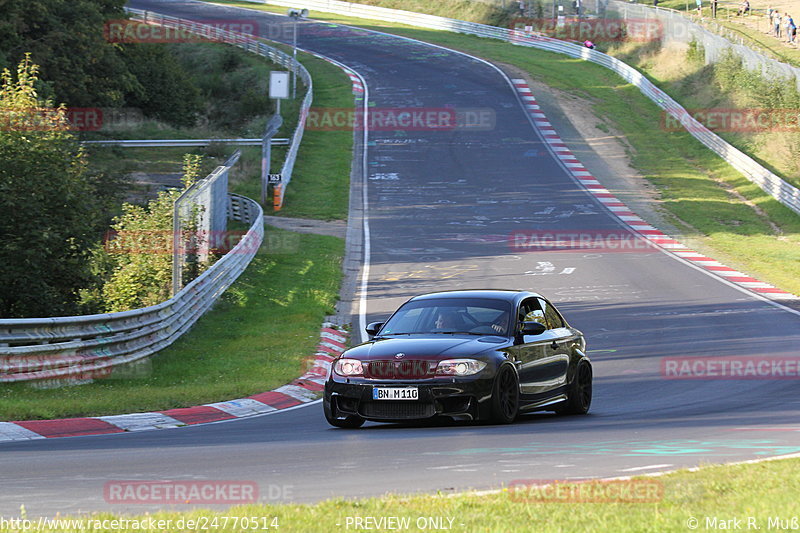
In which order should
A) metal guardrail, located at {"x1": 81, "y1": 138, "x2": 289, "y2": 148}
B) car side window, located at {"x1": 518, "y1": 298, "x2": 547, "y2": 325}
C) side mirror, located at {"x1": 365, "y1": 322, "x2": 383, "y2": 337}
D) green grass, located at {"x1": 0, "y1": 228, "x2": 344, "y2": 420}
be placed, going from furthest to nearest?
metal guardrail, located at {"x1": 81, "y1": 138, "x2": 289, "y2": 148}, green grass, located at {"x1": 0, "y1": 228, "x2": 344, "y2": 420}, car side window, located at {"x1": 518, "y1": 298, "x2": 547, "y2": 325}, side mirror, located at {"x1": 365, "y1": 322, "x2": 383, "y2": 337}

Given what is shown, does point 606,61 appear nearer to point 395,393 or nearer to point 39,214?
point 39,214

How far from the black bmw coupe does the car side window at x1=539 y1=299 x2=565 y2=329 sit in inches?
0.8

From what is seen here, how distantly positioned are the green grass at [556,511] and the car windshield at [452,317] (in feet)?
15.4

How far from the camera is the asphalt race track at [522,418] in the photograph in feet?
27.5

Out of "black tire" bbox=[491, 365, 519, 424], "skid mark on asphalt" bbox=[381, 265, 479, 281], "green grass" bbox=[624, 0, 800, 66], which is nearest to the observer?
"black tire" bbox=[491, 365, 519, 424]

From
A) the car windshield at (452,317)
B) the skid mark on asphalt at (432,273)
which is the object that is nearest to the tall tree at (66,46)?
the skid mark on asphalt at (432,273)

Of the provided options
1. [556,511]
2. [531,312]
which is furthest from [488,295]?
[556,511]

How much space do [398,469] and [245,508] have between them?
2034 millimetres

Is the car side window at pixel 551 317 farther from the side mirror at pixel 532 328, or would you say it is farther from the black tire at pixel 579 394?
the side mirror at pixel 532 328

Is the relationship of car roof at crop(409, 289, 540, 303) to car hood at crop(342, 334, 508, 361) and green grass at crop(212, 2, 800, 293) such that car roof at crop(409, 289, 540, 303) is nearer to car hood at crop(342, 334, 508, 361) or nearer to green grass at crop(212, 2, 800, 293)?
car hood at crop(342, 334, 508, 361)

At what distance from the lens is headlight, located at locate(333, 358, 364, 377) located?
11.2 meters

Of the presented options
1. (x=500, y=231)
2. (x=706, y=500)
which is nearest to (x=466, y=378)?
(x=706, y=500)

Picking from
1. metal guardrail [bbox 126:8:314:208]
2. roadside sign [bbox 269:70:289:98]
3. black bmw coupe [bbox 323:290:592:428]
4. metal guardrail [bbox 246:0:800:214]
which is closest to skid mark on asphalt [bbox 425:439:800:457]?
black bmw coupe [bbox 323:290:592:428]

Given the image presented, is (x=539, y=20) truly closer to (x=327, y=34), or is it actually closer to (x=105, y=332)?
(x=327, y=34)
